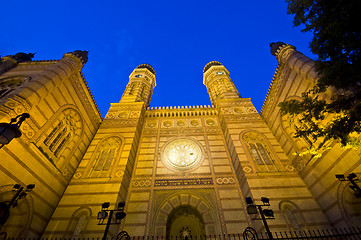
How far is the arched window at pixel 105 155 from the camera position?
30.3 ft

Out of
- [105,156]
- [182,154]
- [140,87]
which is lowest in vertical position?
[105,156]

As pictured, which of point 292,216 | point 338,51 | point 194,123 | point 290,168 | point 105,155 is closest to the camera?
point 338,51

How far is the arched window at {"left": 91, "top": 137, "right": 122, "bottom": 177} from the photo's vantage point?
9.24 m

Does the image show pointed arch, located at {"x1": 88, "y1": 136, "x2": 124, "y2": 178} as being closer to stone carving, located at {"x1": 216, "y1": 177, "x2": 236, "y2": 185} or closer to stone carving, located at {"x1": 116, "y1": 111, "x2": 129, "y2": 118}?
stone carving, located at {"x1": 116, "y1": 111, "x2": 129, "y2": 118}

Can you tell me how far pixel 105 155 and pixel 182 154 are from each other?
4752 millimetres

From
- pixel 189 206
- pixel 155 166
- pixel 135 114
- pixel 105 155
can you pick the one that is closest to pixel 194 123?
pixel 135 114

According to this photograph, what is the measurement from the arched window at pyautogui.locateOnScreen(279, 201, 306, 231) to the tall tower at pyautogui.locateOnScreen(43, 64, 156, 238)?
7.28 m

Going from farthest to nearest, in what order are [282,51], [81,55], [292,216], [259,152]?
[81,55] → [259,152] → [282,51] → [292,216]

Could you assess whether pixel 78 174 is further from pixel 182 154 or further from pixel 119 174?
pixel 182 154

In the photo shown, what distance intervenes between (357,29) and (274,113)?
22.1 ft

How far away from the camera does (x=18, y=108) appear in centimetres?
634

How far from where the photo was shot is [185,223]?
883cm

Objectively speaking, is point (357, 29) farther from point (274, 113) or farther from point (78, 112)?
point (78, 112)

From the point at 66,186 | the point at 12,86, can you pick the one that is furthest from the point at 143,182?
the point at 12,86
